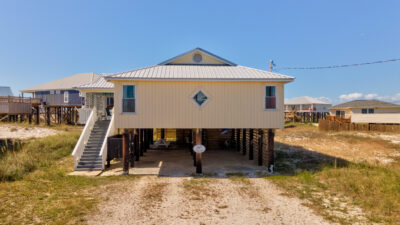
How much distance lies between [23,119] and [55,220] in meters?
42.3

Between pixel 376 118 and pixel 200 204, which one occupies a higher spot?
pixel 376 118

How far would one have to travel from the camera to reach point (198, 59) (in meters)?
16.2

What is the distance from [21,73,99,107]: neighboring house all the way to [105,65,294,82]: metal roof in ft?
78.1

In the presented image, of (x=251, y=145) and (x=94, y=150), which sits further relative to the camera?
(x=251, y=145)

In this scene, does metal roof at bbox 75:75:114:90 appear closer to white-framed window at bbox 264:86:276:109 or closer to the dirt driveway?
the dirt driveway

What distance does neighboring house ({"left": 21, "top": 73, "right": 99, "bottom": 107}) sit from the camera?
3338cm

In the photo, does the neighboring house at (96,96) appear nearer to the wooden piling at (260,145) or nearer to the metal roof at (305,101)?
the wooden piling at (260,145)

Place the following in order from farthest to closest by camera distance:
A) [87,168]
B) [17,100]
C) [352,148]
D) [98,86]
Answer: [17,100]
[352,148]
[98,86]
[87,168]

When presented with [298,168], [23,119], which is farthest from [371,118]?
[23,119]

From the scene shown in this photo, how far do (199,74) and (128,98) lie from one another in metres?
4.65

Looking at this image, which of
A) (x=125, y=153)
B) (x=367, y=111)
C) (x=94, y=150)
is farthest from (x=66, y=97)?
(x=367, y=111)

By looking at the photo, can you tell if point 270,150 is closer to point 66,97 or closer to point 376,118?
point 376,118

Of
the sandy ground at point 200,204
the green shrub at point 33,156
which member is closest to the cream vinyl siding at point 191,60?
the sandy ground at point 200,204

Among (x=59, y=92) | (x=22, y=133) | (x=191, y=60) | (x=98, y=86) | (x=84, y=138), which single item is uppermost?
(x=191, y=60)
